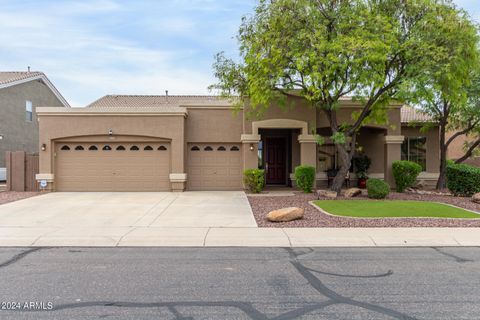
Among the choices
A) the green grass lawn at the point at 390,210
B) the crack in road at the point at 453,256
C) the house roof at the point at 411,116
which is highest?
the house roof at the point at 411,116

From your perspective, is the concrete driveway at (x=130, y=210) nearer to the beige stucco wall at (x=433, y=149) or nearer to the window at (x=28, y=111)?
the beige stucco wall at (x=433, y=149)

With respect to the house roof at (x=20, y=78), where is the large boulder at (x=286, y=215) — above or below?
below

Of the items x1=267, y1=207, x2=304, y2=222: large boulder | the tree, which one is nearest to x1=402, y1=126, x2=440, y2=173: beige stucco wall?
the tree

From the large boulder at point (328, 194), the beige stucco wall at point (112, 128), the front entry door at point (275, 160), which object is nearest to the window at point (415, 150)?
the front entry door at point (275, 160)

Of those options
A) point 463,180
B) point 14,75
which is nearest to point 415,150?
point 463,180

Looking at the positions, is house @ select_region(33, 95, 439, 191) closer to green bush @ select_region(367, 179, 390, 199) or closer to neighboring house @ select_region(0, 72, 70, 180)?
green bush @ select_region(367, 179, 390, 199)

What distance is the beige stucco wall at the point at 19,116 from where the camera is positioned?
2431 centimetres

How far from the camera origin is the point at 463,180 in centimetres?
1569

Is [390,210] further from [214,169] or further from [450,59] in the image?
[214,169]

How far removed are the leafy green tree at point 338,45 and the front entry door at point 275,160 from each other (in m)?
5.97

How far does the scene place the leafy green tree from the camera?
12.5 m

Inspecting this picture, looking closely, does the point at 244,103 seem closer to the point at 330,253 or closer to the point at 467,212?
the point at 467,212

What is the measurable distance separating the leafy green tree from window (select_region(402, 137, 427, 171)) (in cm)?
674

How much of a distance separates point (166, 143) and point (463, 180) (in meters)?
13.4
